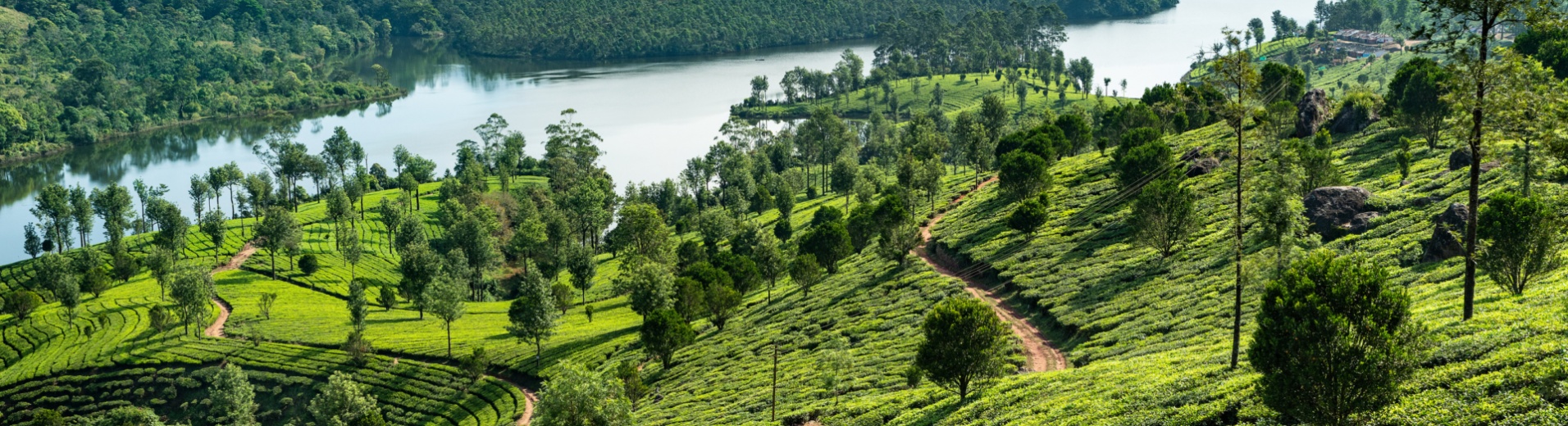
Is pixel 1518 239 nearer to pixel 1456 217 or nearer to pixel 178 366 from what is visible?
pixel 1456 217

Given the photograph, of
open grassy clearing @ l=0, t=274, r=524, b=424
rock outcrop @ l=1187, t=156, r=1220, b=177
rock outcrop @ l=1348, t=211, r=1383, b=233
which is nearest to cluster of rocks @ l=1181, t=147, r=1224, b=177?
rock outcrop @ l=1187, t=156, r=1220, b=177

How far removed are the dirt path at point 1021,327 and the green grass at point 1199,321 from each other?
136 centimetres

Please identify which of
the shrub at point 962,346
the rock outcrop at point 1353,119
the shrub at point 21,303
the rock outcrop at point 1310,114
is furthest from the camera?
the shrub at point 21,303

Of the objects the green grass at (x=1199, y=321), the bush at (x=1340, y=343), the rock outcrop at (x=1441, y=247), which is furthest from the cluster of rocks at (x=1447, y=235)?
the bush at (x=1340, y=343)

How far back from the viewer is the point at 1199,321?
66188 millimetres

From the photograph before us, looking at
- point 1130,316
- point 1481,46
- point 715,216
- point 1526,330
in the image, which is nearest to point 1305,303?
point 1526,330

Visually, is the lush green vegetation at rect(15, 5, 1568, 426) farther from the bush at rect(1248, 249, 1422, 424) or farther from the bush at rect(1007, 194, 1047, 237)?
the bush at rect(1007, 194, 1047, 237)

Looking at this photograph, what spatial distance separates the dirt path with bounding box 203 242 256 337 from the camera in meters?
125

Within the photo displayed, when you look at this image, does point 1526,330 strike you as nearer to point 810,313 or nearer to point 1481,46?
point 1481,46

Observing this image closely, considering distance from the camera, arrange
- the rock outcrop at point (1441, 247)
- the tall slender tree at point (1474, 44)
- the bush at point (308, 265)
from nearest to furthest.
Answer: the tall slender tree at point (1474, 44) → the rock outcrop at point (1441, 247) → the bush at point (308, 265)

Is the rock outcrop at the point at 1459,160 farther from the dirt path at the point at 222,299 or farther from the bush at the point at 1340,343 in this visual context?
the dirt path at the point at 222,299

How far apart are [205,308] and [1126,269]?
345ft

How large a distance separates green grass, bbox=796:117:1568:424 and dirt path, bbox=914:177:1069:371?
1.36m

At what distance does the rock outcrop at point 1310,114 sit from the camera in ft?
371
